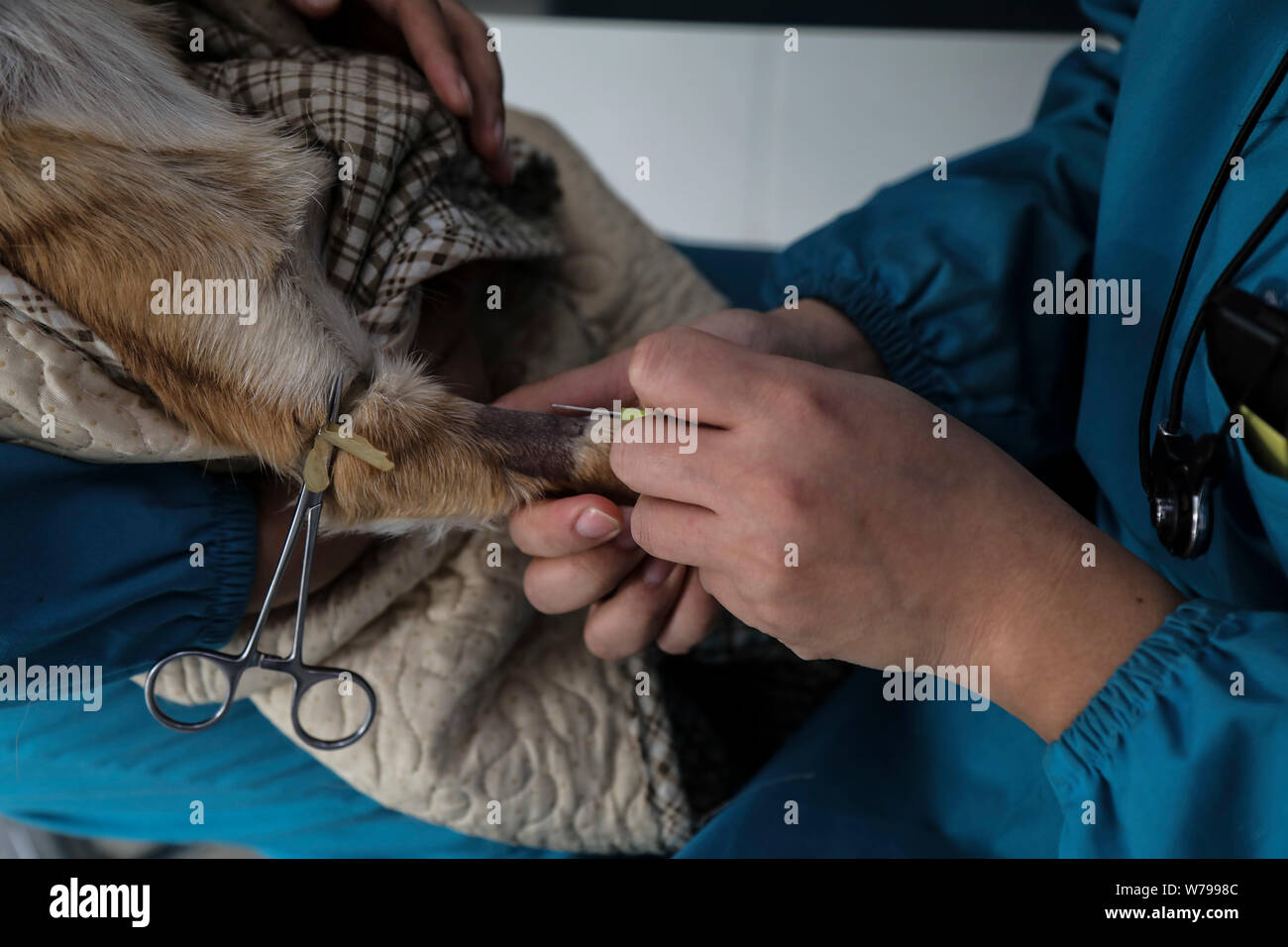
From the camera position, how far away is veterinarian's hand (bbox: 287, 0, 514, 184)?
60cm

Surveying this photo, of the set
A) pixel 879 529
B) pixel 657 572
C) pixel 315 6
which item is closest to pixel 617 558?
pixel 657 572

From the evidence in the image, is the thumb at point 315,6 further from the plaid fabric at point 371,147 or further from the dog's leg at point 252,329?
the dog's leg at point 252,329

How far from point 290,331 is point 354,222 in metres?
0.08

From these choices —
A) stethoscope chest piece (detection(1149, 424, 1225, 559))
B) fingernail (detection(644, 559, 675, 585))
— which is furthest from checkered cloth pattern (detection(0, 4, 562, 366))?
stethoscope chest piece (detection(1149, 424, 1225, 559))

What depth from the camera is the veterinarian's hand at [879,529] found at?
443mm

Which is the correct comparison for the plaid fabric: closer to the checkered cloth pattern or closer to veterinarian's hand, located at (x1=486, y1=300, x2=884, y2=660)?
the checkered cloth pattern

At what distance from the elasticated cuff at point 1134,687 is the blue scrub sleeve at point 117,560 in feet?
1.52

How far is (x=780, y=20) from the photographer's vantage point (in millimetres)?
1795

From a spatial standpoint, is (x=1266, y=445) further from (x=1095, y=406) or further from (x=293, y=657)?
(x=293, y=657)

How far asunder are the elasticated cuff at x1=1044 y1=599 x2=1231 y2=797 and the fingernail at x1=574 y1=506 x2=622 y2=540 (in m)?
0.26

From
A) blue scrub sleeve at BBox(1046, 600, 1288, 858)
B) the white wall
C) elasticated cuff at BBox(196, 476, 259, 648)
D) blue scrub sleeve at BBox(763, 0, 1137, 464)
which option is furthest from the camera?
the white wall

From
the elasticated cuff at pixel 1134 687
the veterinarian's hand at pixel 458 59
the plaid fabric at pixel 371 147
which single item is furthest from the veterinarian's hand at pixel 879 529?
the veterinarian's hand at pixel 458 59
